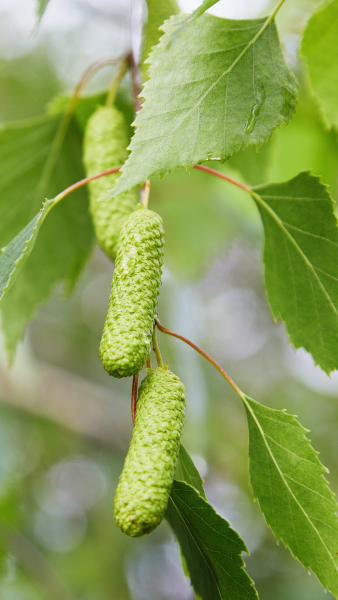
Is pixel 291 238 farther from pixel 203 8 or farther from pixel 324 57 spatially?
pixel 324 57

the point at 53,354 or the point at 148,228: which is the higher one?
the point at 148,228

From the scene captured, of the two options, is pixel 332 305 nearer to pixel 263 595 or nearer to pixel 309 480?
pixel 309 480

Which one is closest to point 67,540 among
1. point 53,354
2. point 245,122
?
point 53,354

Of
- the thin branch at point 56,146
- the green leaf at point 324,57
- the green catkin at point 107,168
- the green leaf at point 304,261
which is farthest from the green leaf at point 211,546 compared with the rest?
the green leaf at point 324,57

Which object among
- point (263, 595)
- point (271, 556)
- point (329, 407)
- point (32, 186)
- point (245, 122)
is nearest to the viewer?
point (245, 122)

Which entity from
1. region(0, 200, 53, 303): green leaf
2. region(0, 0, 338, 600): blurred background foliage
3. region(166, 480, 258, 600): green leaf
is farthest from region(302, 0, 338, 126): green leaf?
region(166, 480, 258, 600): green leaf

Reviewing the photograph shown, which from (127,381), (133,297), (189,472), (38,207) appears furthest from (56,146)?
(127,381)

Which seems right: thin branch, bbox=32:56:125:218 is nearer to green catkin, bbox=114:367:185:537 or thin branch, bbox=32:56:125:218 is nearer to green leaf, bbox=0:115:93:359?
green leaf, bbox=0:115:93:359

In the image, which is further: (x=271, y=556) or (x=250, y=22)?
(x=271, y=556)
